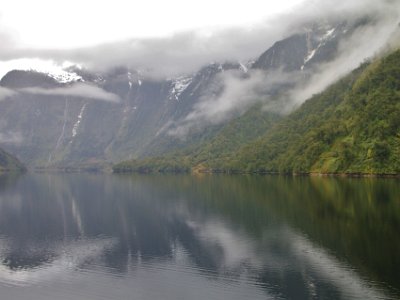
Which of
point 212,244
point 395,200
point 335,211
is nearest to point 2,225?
point 212,244

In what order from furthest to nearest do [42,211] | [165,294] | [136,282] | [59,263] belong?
[42,211] → [59,263] → [136,282] → [165,294]

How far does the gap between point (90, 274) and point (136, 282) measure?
8187mm

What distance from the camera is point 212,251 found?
8288 centimetres

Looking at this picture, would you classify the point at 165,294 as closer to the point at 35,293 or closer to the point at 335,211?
the point at 35,293

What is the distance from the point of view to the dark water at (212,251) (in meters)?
60.8

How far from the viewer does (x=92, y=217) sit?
134 m

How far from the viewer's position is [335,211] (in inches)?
4574

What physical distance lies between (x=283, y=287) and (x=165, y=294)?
45.9ft

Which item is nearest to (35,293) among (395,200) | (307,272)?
(307,272)

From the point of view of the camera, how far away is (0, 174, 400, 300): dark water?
60.8 metres

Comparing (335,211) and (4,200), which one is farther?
(4,200)

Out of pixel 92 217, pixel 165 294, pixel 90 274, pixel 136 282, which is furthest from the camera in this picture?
pixel 92 217

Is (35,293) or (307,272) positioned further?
(307,272)

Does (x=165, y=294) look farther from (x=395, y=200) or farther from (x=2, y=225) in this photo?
(x=395, y=200)
